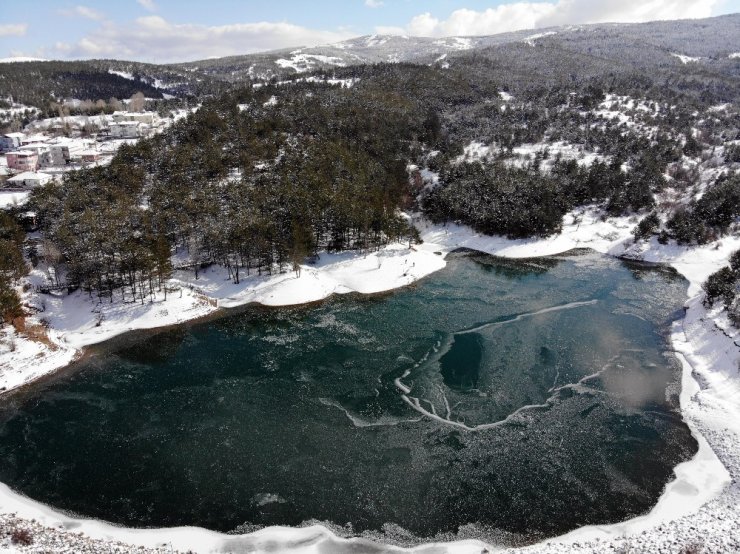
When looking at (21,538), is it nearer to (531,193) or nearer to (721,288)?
(721,288)

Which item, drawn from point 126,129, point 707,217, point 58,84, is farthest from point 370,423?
point 58,84

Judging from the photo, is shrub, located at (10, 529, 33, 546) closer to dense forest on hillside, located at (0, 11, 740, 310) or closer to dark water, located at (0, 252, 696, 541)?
dark water, located at (0, 252, 696, 541)

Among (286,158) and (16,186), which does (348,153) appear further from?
(16,186)

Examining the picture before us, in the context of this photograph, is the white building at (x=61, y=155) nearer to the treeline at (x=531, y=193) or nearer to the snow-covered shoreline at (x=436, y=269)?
the snow-covered shoreline at (x=436, y=269)

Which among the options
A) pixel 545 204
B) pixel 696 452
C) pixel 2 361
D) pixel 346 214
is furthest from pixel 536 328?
pixel 2 361

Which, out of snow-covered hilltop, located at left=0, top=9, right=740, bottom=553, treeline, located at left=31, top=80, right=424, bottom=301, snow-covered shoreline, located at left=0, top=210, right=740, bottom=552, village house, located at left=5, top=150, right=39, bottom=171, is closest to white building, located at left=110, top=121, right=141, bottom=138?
snow-covered hilltop, located at left=0, top=9, right=740, bottom=553
